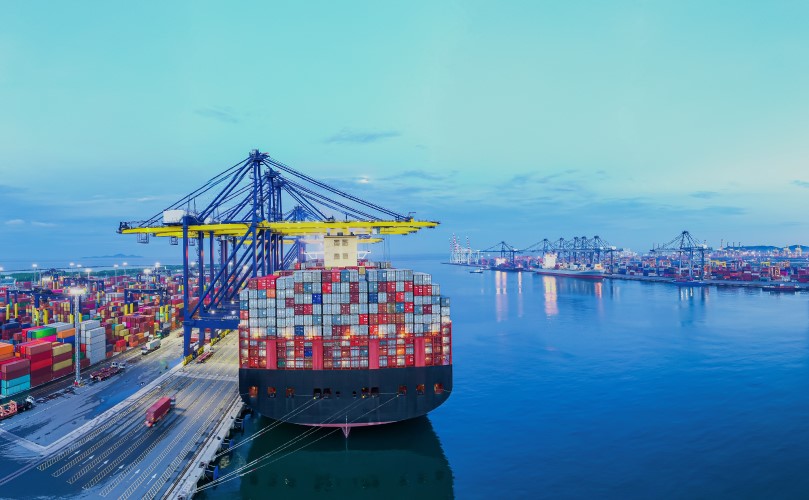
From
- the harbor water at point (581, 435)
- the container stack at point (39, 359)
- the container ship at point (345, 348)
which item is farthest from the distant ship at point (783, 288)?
the container stack at point (39, 359)

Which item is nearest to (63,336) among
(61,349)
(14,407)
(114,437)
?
(61,349)

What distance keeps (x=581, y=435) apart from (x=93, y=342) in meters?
48.5

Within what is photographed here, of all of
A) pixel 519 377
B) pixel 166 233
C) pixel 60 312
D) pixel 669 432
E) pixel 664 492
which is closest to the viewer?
pixel 664 492

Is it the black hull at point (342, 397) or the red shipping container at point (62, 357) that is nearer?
the black hull at point (342, 397)

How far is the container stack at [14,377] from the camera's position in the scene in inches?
1478

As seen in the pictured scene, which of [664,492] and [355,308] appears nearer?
[664,492]

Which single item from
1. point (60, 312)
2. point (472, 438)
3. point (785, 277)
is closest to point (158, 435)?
point (472, 438)

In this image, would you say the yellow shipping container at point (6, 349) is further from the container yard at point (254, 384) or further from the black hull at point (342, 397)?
the black hull at point (342, 397)

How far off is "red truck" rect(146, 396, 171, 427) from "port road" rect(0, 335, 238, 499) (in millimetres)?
408

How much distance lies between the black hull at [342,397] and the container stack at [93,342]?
26.5 meters

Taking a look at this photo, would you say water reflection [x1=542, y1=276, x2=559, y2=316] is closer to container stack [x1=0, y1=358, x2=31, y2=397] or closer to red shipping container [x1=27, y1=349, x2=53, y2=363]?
red shipping container [x1=27, y1=349, x2=53, y2=363]

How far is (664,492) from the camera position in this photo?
24625 millimetres

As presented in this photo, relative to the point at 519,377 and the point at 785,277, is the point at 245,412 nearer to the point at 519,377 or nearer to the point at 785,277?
the point at 519,377

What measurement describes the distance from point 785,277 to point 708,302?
8065cm
